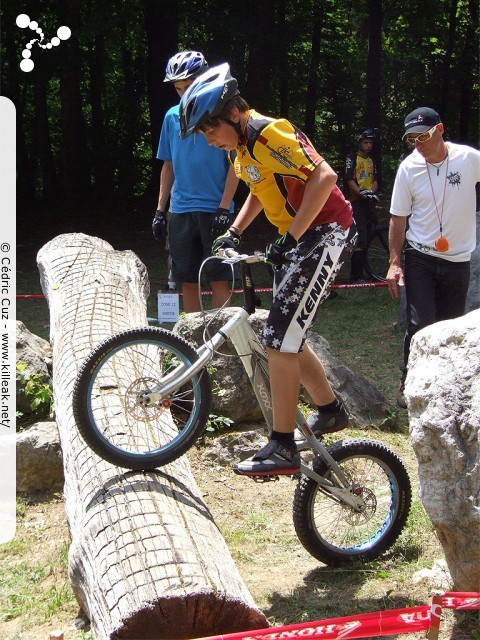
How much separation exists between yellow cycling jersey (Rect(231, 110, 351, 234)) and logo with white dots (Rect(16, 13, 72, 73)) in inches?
487

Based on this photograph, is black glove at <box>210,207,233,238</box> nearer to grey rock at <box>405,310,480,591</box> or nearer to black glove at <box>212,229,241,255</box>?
black glove at <box>212,229,241,255</box>

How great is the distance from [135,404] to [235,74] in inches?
556

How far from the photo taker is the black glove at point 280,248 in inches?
145

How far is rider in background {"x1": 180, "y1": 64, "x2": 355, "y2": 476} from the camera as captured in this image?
3.70 metres

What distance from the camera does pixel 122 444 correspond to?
3.90m

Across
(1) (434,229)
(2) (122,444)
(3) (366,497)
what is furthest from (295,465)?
(1) (434,229)

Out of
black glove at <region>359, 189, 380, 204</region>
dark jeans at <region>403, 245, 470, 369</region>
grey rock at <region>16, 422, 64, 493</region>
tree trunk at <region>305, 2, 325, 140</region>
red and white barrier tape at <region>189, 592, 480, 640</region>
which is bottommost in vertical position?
grey rock at <region>16, 422, 64, 493</region>

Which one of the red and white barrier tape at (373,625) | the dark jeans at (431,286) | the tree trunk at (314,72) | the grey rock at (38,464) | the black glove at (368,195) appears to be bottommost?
the grey rock at (38,464)

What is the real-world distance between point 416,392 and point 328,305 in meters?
7.00

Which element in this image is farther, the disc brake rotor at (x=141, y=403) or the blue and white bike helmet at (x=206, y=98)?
the disc brake rotor at (x=141, y=403)

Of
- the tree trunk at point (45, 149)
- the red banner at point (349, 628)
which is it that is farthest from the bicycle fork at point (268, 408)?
the tree trunk at point (45, 149)

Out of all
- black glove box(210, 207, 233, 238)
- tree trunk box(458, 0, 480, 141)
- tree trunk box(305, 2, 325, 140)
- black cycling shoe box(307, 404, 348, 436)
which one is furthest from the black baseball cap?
tree trunk box(458, 0, 480, 141)

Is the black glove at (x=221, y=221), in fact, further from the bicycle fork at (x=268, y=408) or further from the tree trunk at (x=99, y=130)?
the tree trunk at (x=99, y=130)

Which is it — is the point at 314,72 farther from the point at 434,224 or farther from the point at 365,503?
the point at 365,503
